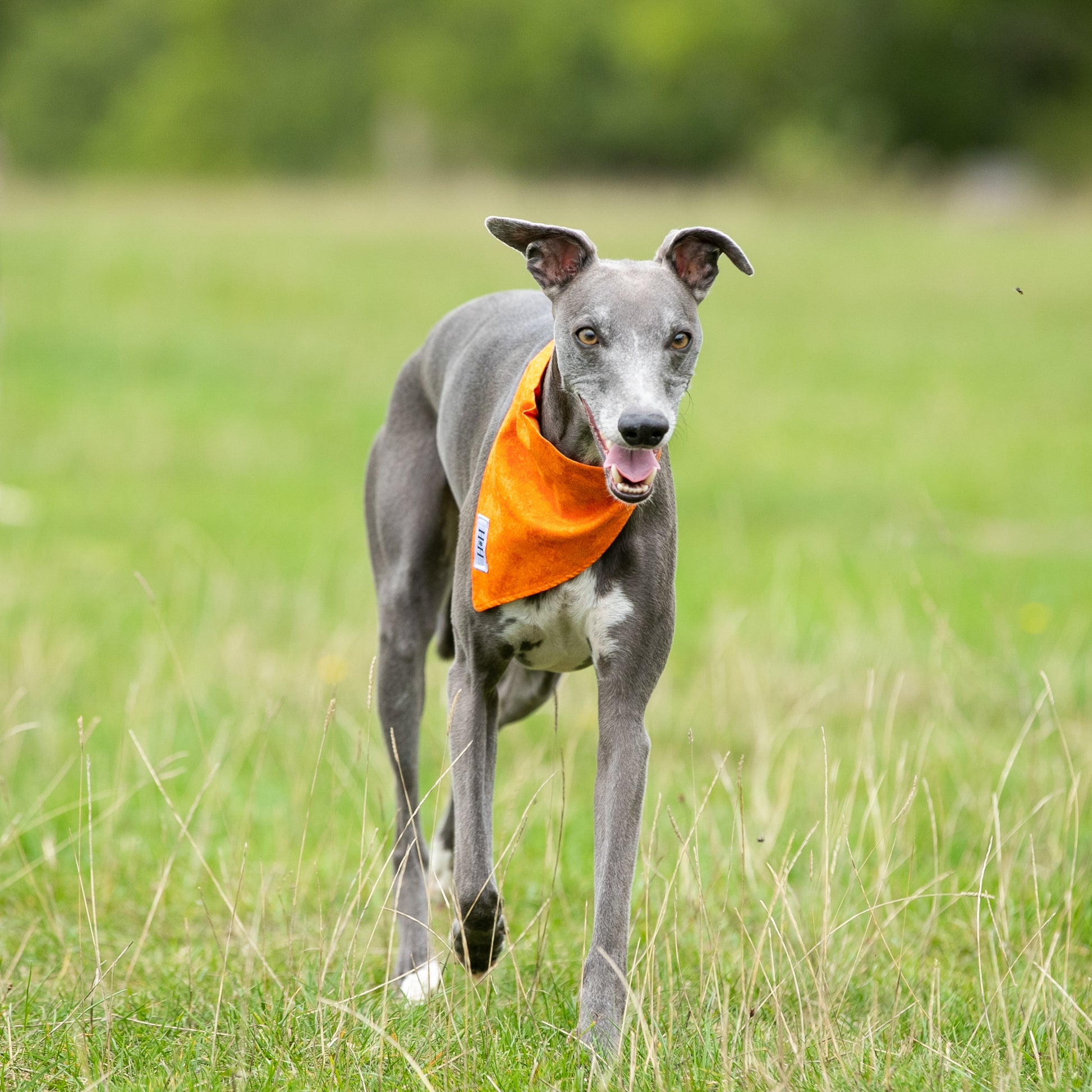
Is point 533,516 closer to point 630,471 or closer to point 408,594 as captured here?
point 630,471

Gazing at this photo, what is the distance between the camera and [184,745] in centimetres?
700

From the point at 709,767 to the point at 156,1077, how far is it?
367 centimetres

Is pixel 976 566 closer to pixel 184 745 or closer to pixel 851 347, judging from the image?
pixel 184 745

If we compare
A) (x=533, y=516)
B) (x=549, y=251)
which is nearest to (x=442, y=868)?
(x=533, y=516)

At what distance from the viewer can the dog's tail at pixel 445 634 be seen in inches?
201

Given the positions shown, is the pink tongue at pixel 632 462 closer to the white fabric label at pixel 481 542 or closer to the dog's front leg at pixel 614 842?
the white fabric label at pixel 481 542

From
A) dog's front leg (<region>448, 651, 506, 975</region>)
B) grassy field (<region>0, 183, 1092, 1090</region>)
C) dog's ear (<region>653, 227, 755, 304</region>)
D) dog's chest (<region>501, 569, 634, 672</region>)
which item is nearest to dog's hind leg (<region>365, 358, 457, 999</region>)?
grassy field (<region>0, 183, 1092, 1090</region>)

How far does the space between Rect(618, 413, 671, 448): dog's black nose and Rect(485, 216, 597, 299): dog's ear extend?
2.07 feet

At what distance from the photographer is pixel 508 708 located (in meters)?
5.17

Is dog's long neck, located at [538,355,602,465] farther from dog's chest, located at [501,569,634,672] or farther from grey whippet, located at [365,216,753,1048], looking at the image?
dog's chest, located at [501,569,634,672]

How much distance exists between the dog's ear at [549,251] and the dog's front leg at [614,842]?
1.01 m

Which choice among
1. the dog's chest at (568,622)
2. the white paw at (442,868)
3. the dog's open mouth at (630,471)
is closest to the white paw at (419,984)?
the white paw at (442,868)

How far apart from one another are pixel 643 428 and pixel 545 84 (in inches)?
1902

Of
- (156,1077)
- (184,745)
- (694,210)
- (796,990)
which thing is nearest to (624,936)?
(796,990)
